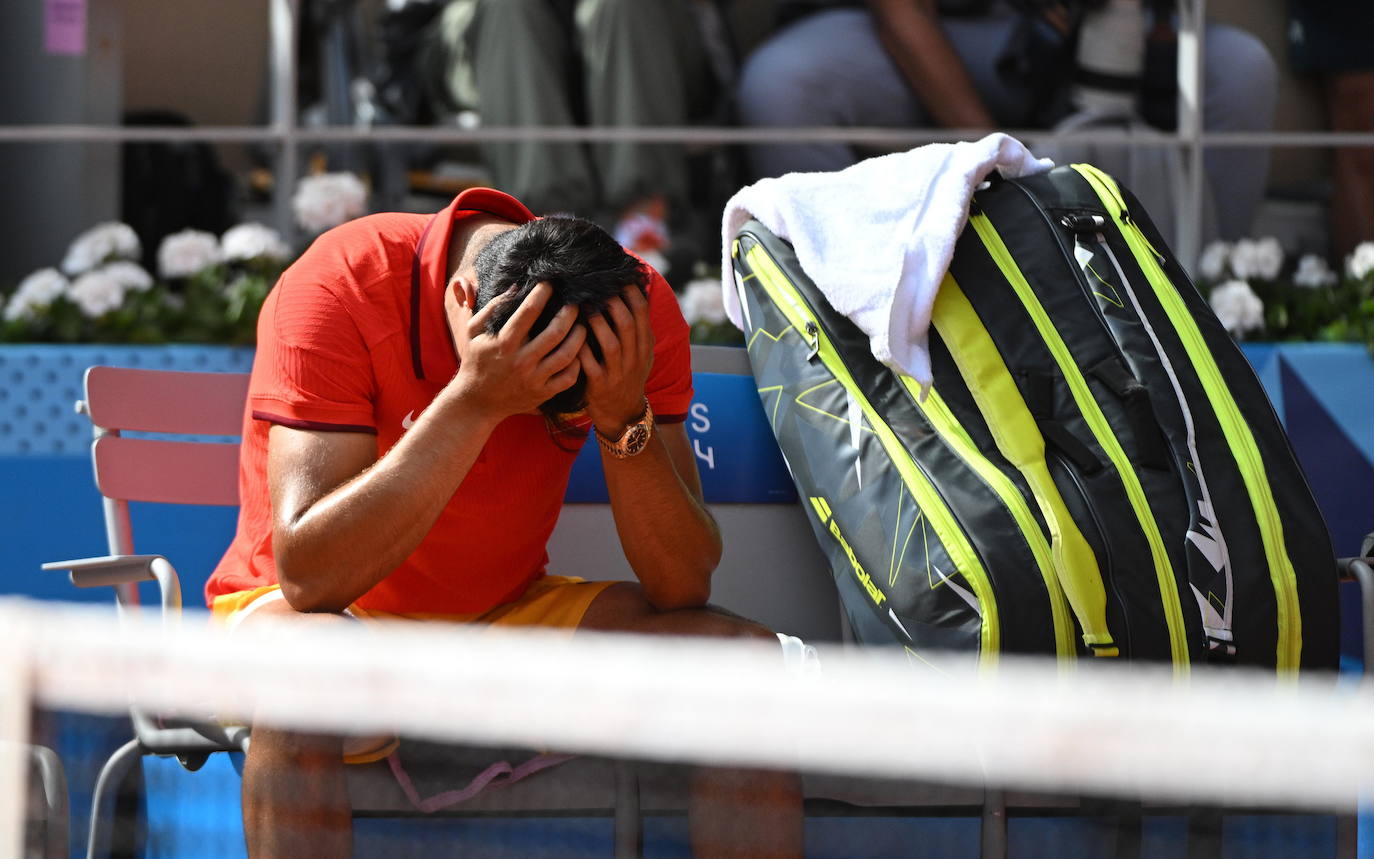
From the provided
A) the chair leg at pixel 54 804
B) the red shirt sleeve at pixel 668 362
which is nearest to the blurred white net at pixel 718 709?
the chair leg at pixel 54 804

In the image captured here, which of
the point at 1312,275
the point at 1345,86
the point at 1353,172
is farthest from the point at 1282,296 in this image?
the point at 1345,86

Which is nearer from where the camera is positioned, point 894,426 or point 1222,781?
point 1222,781

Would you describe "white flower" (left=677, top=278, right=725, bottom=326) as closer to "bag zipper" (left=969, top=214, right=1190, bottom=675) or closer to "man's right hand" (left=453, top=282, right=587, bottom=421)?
"bag zipper" (left=969, top=214, right=1190, bottom=675)

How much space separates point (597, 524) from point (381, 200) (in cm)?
237

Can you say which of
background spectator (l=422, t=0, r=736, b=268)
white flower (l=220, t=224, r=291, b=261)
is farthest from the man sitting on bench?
background spectator (l=422, t=0, r=736, b=268)

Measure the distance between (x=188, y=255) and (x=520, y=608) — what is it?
74.7 inches

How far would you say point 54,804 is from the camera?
2.87 ft

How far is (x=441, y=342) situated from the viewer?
1.82 m

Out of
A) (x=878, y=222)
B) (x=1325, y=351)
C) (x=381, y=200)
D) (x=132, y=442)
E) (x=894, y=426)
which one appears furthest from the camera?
(x=381, y=200)

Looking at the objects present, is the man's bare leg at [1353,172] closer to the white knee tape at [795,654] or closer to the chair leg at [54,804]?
the white knee tape at [795,654]

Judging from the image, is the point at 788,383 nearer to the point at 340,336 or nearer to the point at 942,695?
the point at 340,336

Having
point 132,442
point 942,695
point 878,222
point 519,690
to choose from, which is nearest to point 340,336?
point 132,442

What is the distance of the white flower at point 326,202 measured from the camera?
3.48m

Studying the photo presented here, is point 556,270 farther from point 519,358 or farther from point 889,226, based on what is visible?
point 889,226
